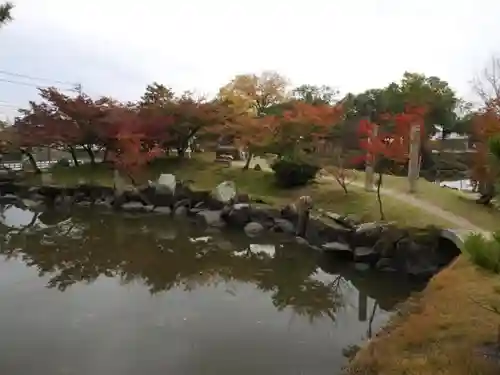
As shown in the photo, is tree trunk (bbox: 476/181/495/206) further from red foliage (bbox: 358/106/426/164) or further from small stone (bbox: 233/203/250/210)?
small stone (bbox: 233/203/250/210)

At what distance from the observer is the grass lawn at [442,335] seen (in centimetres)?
337

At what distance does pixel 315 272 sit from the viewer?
8852 millimetres

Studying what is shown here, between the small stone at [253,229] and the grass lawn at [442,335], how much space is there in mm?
6768

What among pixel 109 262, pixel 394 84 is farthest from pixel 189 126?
pixel 394 84

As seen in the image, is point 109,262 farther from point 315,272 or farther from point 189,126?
point 189,126

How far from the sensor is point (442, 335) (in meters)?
3.93

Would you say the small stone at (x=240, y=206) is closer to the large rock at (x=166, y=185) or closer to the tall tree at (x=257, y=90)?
the large rock at (x=166, y=185)

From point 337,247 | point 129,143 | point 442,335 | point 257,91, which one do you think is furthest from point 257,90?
point 442,335

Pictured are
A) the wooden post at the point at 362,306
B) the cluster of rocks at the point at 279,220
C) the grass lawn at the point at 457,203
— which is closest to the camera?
the wooden post at the point at 362,306

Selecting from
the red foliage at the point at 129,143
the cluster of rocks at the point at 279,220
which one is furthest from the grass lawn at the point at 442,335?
the red foliage at the point at 129,143

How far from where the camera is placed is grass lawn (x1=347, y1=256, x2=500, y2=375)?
3371 mm

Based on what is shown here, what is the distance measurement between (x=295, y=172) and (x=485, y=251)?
11.6 metres

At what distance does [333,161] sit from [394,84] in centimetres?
1499

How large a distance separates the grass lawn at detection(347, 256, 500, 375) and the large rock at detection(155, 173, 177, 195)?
10.6 meters
